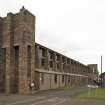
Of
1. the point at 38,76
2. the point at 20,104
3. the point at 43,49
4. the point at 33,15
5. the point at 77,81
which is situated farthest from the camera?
the point at 77,81

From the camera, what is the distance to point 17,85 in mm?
36438

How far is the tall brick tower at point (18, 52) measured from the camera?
35.6m

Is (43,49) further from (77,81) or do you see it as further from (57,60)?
(77,81)

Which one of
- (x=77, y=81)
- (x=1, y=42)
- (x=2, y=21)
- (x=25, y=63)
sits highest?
(x=2, y=21)

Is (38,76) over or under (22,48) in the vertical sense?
under

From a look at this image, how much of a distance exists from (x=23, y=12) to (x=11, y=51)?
5.97m

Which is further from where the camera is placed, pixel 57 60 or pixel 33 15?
pixel 57 60

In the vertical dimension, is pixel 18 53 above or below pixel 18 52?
below

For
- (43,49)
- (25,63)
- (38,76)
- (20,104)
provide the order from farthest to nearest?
(43,49) → (38,76) → (25,63) → (20,104)

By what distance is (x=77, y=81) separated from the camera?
247 ft

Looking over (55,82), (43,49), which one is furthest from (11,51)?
(55,82)

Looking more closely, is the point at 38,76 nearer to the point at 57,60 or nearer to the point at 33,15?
the point at 33,15

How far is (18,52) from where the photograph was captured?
37.2 meters

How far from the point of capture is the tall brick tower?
3562cm
